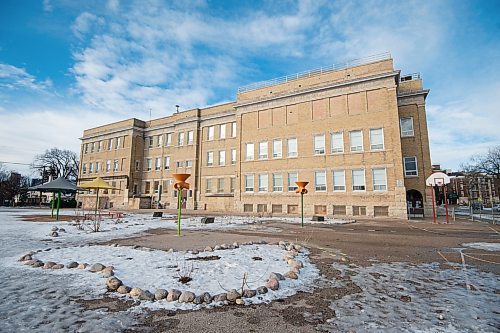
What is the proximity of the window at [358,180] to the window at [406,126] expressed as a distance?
8060 mm

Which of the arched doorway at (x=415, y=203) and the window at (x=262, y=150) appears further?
the window at (x=262, y=150)

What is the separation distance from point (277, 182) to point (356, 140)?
1010 centimetres

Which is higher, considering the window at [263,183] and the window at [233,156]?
the window at [233,156]

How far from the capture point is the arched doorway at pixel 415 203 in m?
28.6

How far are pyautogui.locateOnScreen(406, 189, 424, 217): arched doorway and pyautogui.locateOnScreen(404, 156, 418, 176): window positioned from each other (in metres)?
2.40

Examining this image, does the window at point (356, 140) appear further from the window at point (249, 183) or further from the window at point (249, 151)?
the window at point (249, 183)

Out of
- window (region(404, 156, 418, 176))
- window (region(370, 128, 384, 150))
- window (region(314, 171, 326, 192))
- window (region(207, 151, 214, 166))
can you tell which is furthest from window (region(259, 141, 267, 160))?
window (region(404, 156, 418, 176))

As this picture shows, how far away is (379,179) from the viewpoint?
1043 inches

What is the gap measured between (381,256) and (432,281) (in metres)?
2.50

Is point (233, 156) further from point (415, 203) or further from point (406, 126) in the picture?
point (415, 203)

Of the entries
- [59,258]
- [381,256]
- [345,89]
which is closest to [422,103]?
[345,89]

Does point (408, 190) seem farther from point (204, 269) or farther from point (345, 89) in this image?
point (204, 269)

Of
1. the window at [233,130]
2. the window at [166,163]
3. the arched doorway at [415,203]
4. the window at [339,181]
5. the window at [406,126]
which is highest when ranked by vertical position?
the window at [233,130]

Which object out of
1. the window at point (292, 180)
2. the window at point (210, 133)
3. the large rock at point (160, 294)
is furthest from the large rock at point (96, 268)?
the window at point (210, 133)
